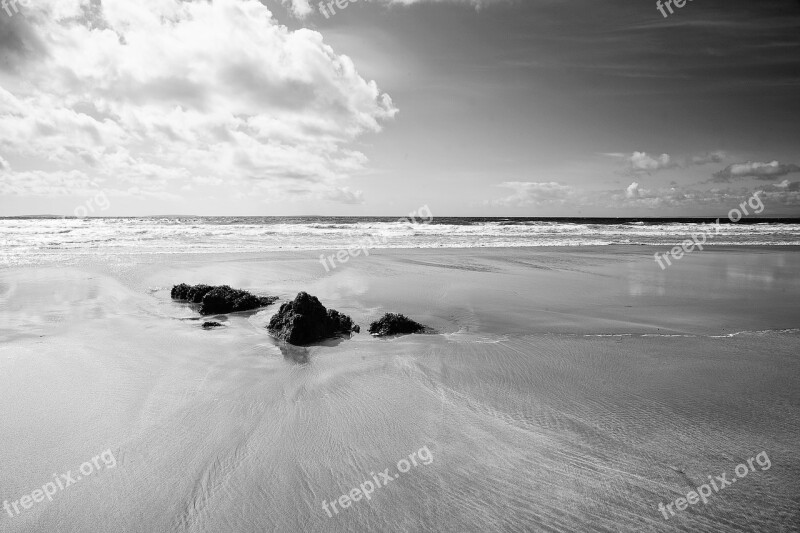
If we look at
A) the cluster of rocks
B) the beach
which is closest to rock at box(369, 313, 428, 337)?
the cluster of rocks

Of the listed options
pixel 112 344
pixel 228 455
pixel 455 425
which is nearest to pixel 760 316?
pixel 455 425

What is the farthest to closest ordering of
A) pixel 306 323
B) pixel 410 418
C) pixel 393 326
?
1. pixel 393 326
2. pixel 306 323
3. pixel 410 418

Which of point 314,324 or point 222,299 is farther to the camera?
point 222,299

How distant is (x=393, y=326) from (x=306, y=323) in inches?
48.7

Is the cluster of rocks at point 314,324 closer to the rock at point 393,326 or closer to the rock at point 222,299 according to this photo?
the rock at point 393,326

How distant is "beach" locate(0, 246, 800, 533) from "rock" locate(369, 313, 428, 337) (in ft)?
0.65

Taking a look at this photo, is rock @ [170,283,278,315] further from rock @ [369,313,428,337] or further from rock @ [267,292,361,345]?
rock @ [369,313,428,337]

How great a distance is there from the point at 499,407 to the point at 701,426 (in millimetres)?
1595

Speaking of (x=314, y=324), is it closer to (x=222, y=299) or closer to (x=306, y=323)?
(x=306, y=323)

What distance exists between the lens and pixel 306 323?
5.71m

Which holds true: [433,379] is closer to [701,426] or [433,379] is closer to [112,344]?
[701,426]

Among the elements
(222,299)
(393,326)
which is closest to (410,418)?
(393,326)

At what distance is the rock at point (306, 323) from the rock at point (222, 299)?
1.58 meters

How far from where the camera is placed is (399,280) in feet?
35.4
